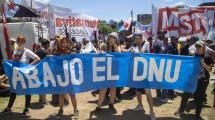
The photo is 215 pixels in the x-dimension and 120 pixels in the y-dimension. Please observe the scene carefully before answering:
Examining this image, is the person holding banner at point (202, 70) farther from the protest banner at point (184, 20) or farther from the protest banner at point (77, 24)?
the protest banner at point (77, 24)

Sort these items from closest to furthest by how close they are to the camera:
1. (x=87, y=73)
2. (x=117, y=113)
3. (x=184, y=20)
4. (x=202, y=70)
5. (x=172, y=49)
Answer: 1. (x=202, y=70)
2. (x=87, y=73)
3. (x=117, y=113)
4. (x=172, y=49)
5. (x=184, y=20)

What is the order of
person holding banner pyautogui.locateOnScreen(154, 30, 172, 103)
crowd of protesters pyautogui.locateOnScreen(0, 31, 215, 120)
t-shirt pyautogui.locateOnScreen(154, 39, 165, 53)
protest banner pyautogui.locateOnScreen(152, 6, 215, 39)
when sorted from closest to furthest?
crowd of protesters pyautogui.locateOnScreen(0, 31, 215, 120)
person holding banner pyautogui.locateOnScreen(154, 30, 172, 103)
t-shirt pyautogui.locateOnScreen(154, 39, 165, 53)
protest banner pyautogui.locateOnScreen(152, 6, 215, 39)

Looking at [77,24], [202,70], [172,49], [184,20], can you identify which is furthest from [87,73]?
[77,24]

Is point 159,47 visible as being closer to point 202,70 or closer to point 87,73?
point 202,70

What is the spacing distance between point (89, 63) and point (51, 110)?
181 cm

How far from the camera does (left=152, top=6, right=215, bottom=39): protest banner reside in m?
12.4

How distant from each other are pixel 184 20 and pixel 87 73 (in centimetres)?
765

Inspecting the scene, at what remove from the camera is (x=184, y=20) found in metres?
12.9

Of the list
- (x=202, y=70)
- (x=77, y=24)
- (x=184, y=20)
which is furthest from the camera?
(x=77, y=24)

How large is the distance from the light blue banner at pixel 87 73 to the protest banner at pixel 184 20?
5761 millimetres

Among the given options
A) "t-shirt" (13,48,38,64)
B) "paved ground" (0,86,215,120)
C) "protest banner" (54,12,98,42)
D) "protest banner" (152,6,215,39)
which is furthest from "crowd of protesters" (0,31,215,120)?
"protest banner" (54,12,98,42)

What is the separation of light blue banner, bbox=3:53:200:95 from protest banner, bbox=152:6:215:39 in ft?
18.9

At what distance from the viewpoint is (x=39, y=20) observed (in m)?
14.9

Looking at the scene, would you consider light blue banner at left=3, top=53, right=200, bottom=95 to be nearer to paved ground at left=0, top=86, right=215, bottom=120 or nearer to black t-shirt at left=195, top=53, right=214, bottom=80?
black t-shirt at left=195, top=53, right=214, bottom=80
